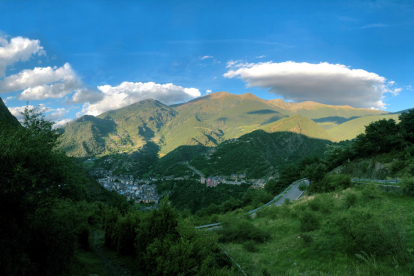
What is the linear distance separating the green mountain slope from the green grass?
247 feet

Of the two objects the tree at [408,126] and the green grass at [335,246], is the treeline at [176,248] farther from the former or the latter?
the tree at [408,126]

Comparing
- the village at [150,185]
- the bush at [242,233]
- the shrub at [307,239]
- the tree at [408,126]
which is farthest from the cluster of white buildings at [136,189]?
the shrub at [307,239]

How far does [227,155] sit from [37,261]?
12183cm

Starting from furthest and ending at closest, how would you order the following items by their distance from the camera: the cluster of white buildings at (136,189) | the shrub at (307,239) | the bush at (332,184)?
the cluster of white buildings at (136,189)
the bush at (332,184)
the shrub at (307,239)

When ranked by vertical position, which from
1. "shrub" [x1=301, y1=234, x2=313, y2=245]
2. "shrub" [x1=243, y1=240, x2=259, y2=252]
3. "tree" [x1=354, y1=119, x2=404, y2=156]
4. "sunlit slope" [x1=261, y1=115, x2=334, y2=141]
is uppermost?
"sunlit slope" [x1=261, y1=115, x2=334, y2=141]

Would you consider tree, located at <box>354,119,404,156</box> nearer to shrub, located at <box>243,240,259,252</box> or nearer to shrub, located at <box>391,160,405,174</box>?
shrub, located at <box>391,160,405,174</box>

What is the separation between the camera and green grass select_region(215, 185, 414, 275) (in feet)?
23.1

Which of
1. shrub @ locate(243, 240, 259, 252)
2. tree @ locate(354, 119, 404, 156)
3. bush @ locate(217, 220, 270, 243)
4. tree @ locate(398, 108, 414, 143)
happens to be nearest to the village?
tree @ locate(354, 119, 404, 156)

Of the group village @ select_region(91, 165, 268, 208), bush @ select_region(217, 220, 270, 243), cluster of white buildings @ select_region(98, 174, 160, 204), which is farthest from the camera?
cluster of white buildings @ select_region(98, 174, 160, 204)

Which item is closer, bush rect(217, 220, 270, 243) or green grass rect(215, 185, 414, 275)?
green grass rect(215, 185, 414, 275)

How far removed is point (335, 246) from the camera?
378 inches

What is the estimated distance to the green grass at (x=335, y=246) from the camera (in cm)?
704

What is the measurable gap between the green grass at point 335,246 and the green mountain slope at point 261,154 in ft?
247

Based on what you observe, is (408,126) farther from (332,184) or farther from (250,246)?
(250,246)
